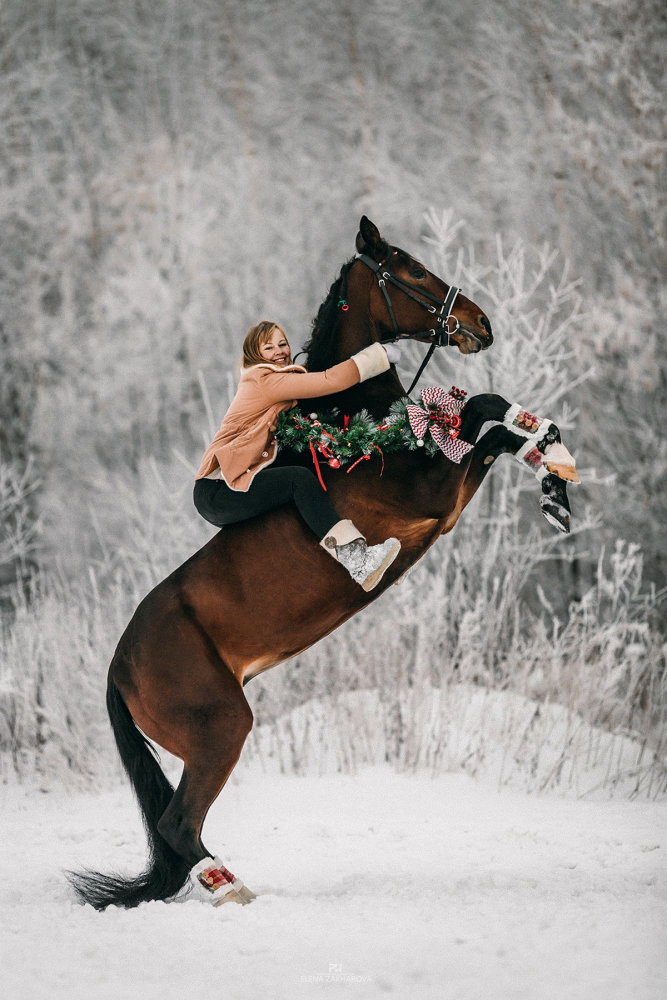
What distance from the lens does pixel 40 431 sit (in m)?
10.9

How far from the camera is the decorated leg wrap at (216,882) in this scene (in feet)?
10.5

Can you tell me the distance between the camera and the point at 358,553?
300cm

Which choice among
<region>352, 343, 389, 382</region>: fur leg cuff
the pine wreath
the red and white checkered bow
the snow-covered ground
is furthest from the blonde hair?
the snow-covered ground

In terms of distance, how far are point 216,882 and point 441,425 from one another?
166 centimetres

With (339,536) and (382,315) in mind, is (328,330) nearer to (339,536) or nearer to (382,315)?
(382,315)

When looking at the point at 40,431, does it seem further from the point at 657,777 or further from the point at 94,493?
the point at 657,777

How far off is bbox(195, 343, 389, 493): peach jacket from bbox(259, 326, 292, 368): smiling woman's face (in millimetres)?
97

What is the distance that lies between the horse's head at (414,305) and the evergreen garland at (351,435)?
257 millimetres

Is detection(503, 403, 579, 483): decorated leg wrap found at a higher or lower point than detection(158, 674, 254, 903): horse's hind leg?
higher

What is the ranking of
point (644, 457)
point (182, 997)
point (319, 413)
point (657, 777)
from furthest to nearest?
point (644, 457) < point (657, 777) < point (319, 413) < point (182, 997)

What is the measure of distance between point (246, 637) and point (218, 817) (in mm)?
2218

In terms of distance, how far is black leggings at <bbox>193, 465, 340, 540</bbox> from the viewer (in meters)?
3.08

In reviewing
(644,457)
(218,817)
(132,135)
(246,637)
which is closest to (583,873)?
(246,637)

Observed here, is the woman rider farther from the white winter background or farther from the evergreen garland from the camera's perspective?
the white winter background
